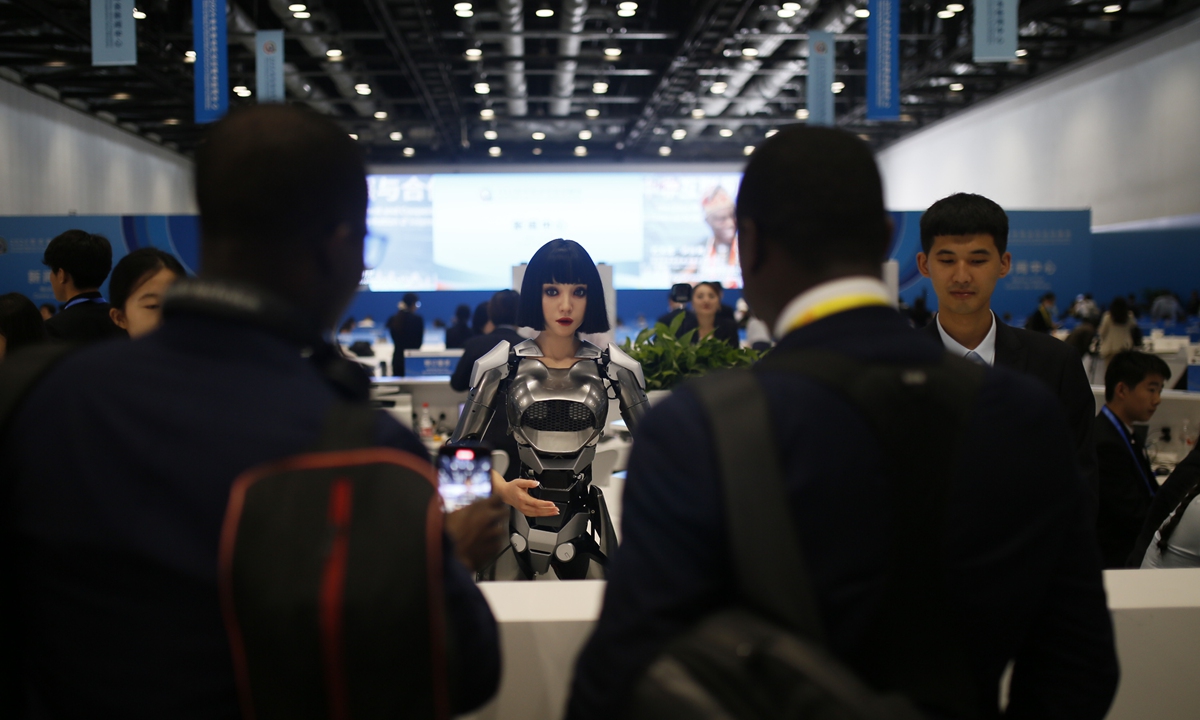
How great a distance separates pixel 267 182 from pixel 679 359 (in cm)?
275

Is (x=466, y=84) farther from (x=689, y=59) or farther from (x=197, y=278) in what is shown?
(x=197, y=278)

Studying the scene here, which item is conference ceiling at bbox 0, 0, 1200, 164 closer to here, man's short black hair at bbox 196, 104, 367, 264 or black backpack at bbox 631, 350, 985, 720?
man's short black hair at bbox 196, 104, 367, 264

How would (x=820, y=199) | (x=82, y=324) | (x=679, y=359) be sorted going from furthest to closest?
(x=679, y=359)
(x=82, y=324)
(x=820, y=199)

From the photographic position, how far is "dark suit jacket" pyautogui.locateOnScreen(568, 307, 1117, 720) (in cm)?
86

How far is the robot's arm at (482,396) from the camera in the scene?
2910mm

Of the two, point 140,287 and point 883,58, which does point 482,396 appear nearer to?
point 140,287

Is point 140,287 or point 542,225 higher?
point 542,225

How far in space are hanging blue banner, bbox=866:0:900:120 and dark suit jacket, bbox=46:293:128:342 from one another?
6980 millimetres

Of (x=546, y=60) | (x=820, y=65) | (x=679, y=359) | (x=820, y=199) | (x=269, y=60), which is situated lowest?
(x=679, y=359)

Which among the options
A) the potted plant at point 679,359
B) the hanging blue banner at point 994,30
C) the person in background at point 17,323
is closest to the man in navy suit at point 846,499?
the potted plant at point 679,359

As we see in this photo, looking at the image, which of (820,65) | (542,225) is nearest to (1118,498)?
(820,65)

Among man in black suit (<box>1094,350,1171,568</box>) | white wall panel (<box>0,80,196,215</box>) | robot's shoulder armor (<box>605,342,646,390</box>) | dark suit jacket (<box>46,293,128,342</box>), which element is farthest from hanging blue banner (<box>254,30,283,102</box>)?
man in black suit (<box>1094,350,1171,568</box>)

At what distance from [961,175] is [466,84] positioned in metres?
10.9

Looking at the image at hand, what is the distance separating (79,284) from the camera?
3324 millimetres
